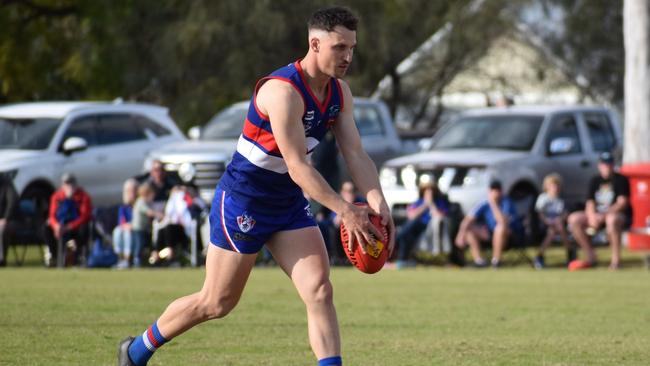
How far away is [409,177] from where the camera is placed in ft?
75.9

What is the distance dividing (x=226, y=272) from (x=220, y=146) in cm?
1566

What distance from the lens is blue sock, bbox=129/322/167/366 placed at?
8320 mm

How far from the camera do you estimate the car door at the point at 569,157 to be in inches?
950

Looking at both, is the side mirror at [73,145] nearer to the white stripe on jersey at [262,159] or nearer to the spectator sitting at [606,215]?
the spectator sitting at [606,215]

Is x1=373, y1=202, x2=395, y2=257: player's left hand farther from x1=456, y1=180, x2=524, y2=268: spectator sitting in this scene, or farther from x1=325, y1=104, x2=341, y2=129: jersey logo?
x1=456, y1=180, x2=524, y2=268: spectator sitting

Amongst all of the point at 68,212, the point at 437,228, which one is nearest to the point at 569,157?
the point at 437,228

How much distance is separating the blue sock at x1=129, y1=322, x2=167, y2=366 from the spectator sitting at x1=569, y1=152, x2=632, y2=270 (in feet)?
44.0

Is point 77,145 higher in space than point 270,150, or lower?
lower

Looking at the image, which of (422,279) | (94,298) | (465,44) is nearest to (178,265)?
Answer: (422,279)

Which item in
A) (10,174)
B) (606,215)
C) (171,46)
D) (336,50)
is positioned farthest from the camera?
(171,46)

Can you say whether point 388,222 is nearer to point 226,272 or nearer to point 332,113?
point 332,113

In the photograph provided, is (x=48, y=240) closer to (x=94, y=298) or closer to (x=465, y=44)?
(x=94, y=298)

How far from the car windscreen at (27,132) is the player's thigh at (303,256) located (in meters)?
15.3

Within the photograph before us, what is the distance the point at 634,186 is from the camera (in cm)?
2223
